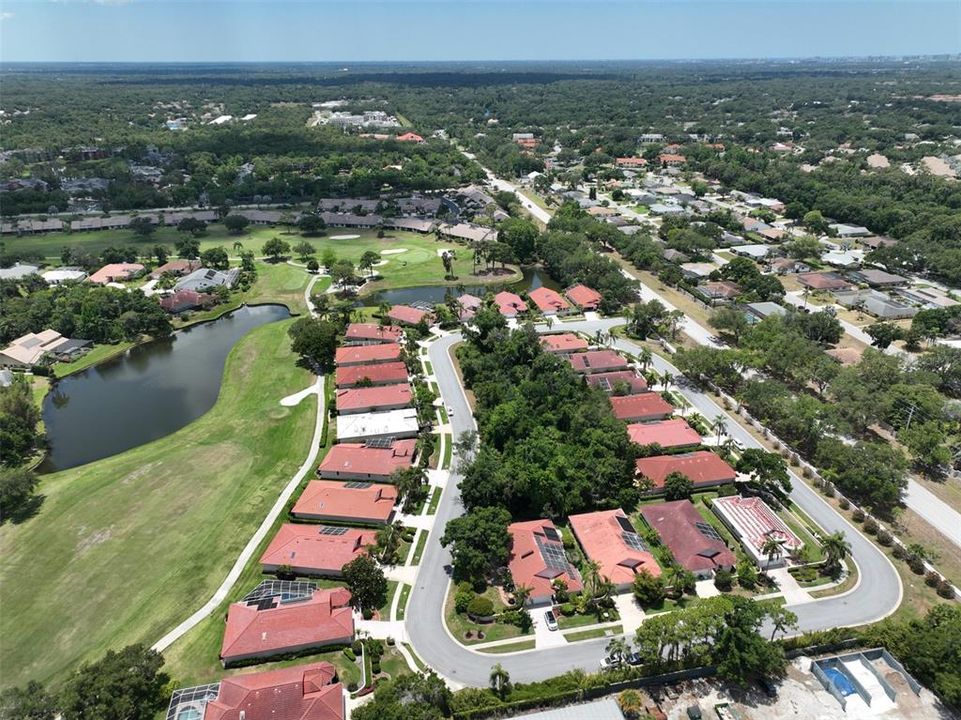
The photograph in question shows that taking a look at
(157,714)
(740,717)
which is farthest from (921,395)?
(157,714)

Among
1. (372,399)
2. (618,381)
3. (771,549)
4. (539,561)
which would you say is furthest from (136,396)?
(771,549)

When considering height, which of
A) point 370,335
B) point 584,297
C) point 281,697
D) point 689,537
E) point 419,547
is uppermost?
point 584,297

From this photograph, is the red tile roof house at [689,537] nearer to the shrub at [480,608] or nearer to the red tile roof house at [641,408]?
the red tile roof house at [641,408]

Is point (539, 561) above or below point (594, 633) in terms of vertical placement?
above

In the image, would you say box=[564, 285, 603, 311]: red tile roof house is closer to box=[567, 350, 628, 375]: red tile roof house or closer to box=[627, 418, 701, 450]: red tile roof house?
box=[567, 350, 628, 375]: red tile roof house

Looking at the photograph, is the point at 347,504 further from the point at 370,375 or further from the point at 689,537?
the point at 689,537

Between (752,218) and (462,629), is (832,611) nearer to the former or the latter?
(462,629)

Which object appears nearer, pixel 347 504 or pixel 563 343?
pixel 347 504
